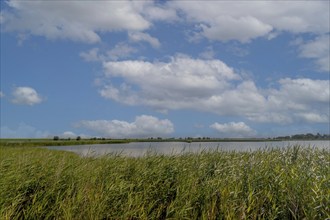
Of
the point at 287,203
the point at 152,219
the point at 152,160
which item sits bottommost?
the point at 152,219

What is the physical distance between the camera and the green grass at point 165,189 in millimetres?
8188

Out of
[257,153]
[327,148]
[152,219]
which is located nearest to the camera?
[152,219]

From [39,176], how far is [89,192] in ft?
6.32

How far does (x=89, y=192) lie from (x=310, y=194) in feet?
17.2

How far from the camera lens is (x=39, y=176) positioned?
10188 millimetres

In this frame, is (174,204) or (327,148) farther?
(327,148)

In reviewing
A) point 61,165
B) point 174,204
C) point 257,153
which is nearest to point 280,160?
point 257,153

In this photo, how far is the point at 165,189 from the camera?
10055 millimetres

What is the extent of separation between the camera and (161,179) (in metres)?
10.4

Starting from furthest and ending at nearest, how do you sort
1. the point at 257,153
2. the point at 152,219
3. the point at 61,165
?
the point at 257,153, the point at 61,165, the point at 152,219

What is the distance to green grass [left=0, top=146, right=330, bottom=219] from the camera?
8.19 metres

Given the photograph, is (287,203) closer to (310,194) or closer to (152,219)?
(310,194)

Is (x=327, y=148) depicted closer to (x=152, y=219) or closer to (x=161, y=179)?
(x=161, y=179)

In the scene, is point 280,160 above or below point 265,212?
Result: above
